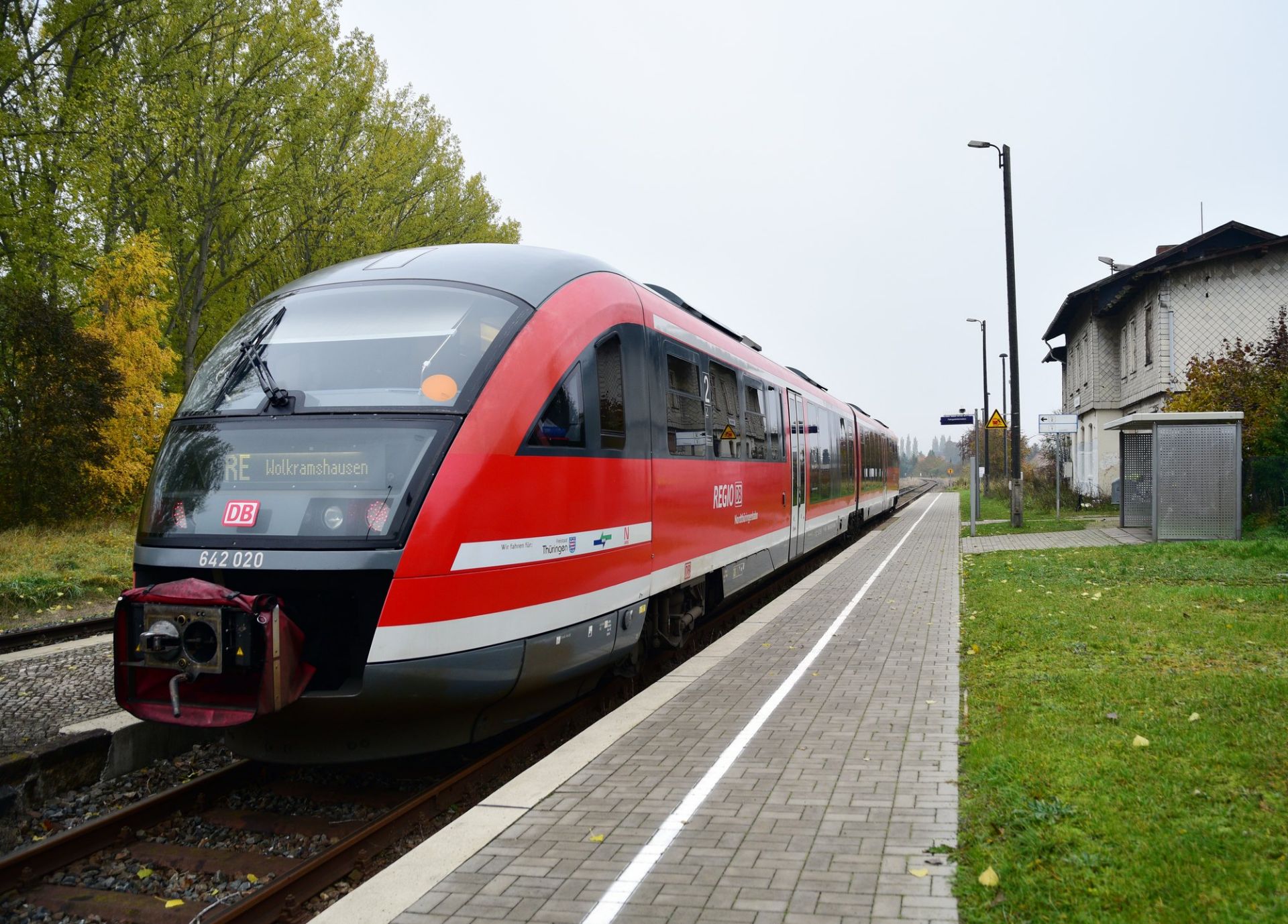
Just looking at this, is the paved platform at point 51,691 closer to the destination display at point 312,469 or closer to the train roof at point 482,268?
the destination display at point 312,469

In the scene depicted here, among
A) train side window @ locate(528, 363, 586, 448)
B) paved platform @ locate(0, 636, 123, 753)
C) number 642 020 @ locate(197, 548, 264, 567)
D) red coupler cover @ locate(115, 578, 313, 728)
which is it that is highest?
train side window @ locate(528, 363, 586, 448)

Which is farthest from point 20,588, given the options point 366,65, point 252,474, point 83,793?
point 366,65

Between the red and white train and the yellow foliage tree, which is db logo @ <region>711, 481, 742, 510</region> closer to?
the red and white train

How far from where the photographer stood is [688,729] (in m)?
6.10

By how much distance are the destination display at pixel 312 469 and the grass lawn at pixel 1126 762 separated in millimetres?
3379

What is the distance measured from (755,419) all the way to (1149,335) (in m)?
22.3

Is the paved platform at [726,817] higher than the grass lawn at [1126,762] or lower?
lower

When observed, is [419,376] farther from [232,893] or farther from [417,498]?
[232,893]

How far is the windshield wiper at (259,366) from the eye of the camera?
5.80 meters

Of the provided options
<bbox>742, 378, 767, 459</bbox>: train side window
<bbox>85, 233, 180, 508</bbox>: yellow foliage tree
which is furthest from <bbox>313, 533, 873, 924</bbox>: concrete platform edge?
<bbox>85, 233, 180, 508</bbox>: yellow foliage tree

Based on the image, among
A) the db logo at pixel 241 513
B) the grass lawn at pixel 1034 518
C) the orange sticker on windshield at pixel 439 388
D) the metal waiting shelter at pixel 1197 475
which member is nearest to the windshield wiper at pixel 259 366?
the db logo at pixel 241 513

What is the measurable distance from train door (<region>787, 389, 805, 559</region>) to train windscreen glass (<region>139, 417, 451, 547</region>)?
28.7 ft

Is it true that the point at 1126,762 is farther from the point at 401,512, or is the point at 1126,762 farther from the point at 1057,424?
the point at 1057,424

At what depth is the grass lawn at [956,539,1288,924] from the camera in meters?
3.53
